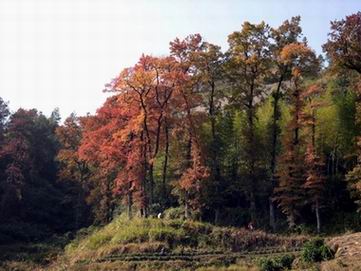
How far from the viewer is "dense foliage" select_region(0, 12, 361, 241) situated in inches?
1238

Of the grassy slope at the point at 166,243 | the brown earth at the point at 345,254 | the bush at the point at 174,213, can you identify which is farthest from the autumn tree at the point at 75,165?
the brown earth at the point at 345,254

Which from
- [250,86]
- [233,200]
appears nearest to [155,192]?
[233,200]

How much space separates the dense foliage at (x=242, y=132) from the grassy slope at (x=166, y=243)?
10.2 ft

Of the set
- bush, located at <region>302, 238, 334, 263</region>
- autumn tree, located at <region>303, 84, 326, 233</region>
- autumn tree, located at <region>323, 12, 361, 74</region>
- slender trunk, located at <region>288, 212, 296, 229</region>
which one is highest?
autumn tree, located at <region>323, 12, 361, 74</region>

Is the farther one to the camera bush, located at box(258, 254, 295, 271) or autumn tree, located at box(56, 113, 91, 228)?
autumn tree, located at box(56, 113, 91, 228)

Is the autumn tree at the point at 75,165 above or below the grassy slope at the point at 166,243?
above

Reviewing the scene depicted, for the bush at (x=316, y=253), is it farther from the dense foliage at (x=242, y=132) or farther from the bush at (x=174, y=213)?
the bush at (x=174, y=213)

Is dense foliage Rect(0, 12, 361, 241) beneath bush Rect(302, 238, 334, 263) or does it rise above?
above

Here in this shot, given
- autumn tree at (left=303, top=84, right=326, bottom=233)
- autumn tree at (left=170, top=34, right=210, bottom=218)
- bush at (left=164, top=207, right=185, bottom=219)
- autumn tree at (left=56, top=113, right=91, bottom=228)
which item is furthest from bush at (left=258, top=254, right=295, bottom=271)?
autumn tree at (left=56, top=113, right=91, bottom=228)

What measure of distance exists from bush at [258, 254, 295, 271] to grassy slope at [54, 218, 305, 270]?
2.11 metres

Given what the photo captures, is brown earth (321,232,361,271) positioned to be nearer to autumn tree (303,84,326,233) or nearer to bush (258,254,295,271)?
bush (258,254,295,271)

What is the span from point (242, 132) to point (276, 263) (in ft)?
40.0

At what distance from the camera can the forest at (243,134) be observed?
103ft

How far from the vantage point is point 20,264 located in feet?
103
